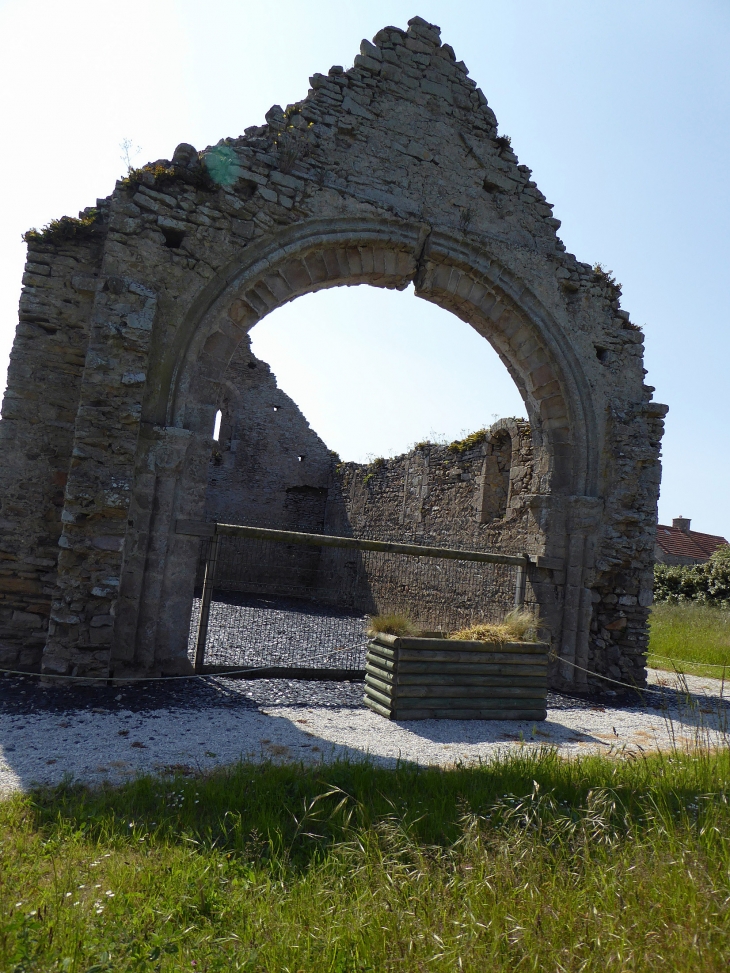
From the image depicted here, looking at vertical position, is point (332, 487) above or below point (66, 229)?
below

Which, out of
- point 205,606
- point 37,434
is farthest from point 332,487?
point 37,434

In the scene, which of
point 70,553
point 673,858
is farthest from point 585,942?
point 70,553

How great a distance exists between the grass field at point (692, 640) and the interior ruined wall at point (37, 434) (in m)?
6.80

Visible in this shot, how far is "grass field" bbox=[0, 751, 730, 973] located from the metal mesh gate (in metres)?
3.02

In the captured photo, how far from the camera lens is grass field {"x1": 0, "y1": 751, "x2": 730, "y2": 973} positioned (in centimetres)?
197

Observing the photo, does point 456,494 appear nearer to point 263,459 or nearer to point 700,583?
point 263,459

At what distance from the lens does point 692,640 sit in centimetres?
1052

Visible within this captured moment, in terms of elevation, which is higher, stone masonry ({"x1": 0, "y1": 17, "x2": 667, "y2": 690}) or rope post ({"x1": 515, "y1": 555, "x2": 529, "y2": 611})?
stone masonry ({"x1": 0, "y1": 17, "x2": 667, "y2": 690})

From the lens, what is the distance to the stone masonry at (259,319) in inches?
224

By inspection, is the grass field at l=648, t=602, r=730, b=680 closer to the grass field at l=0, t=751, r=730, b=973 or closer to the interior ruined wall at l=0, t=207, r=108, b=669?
the grass field at l=0, t=751, r=730, b=973

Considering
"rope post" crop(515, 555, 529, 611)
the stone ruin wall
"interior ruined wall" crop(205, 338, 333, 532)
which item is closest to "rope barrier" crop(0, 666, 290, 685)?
"rope post" crop(515, 555, 529, 611)

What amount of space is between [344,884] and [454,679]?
3.09 meters

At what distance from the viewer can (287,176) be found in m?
6.57

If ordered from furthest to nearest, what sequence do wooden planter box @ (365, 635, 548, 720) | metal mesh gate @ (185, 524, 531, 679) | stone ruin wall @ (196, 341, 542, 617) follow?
stone ruin wall @ (196, 341, 542, 617)
metal mesh gate @ (185, 524, 531, 679)
wooden planter box @ (365, 635, 548, 720)
